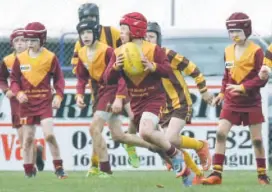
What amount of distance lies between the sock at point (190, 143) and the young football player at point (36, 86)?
166 centimetres

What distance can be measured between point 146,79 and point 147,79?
0.01m

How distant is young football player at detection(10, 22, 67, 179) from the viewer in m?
18.6

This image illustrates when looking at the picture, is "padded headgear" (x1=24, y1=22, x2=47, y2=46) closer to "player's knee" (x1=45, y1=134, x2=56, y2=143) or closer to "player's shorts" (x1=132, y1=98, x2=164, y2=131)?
"player's knee" (x1=45, y1=134, x2=56, y2=143)

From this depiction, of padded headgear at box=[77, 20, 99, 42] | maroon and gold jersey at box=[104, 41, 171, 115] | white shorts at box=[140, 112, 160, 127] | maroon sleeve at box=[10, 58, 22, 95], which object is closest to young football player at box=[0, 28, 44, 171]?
maroon sleeve at box=[10, 58, 22, 95]

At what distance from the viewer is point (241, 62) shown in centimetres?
1603

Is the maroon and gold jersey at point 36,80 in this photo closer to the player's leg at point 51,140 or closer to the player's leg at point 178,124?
the player's leg at point 51,140

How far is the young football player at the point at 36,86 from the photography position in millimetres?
18594

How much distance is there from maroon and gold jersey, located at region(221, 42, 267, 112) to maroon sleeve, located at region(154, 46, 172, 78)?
0.73m

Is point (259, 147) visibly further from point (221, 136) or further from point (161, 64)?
point (161, 64)

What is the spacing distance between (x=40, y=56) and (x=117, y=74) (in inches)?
116

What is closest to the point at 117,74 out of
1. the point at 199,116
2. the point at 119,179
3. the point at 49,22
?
the point at 119,179

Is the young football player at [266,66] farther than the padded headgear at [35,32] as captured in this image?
No

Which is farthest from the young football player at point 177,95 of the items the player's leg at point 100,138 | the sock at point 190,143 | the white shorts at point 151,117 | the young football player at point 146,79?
the white shorts at point 151,117

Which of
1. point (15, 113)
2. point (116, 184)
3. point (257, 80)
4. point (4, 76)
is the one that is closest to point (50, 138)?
point (4, 76)
